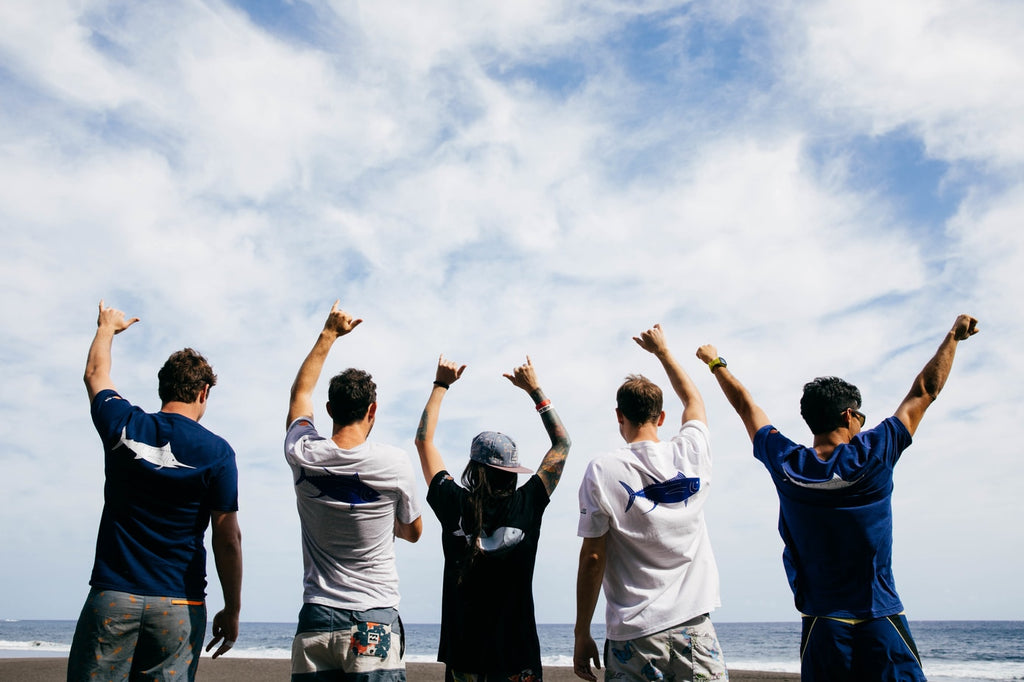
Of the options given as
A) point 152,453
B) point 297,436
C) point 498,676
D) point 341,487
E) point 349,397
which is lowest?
point 498,676

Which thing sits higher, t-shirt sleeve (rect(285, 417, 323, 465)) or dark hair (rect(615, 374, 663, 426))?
dark hair (rect(615, 374, 663, 426))

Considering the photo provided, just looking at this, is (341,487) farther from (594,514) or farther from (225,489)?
(594,514)

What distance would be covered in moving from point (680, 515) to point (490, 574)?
0.98 meters

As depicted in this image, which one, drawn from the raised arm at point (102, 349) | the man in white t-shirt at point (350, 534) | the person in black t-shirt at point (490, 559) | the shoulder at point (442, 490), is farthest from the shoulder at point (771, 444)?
the raised arm at point (102, 349)

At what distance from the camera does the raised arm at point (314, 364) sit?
146 inches

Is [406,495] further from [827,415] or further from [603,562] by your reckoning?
[827,415]

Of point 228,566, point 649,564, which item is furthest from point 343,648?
point 649,564

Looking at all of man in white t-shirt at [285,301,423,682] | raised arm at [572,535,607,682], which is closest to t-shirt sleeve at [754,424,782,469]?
raised arm at [572,535,607,682]

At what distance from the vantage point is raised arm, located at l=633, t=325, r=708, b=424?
3.94 metres

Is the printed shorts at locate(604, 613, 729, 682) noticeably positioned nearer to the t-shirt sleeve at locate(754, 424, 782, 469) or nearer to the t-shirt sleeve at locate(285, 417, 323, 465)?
the t-shirt sleeve at locate(754, 424, 782, 469)

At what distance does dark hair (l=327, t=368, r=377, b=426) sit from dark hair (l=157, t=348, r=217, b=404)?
0.64 metres

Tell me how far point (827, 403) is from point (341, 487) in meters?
2.44

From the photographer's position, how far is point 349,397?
139 inches

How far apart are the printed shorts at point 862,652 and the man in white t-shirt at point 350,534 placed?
1897 mm
